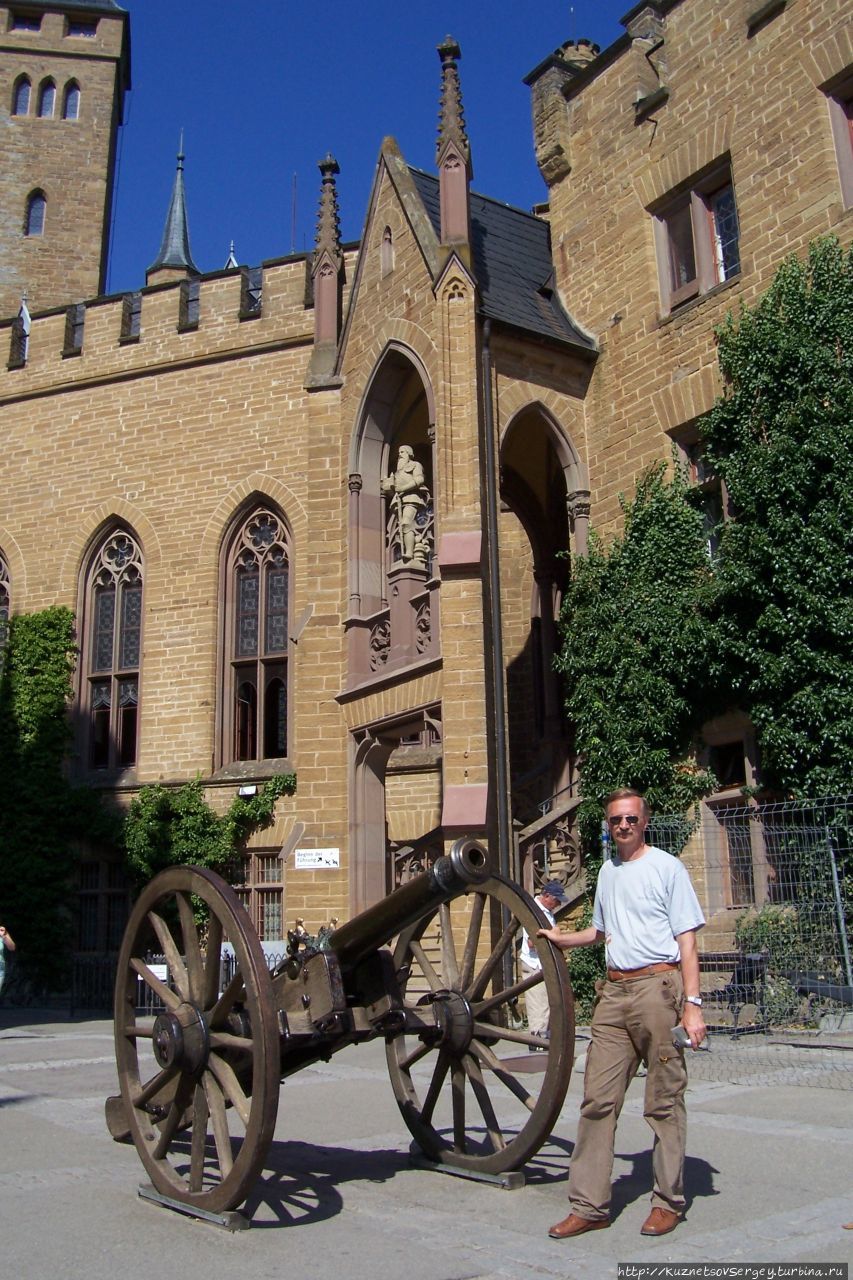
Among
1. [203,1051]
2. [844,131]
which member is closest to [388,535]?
[844,131]

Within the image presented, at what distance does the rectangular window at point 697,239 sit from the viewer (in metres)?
13.8

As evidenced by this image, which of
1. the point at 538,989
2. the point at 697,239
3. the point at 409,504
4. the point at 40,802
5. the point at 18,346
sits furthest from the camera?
the point at 18,346

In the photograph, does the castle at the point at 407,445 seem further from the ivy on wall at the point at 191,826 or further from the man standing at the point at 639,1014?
the man standing at the point at 639,1014

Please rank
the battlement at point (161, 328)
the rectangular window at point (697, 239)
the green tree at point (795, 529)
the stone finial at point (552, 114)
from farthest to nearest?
1. the battlement at point (161, 328)
2. the stone finial at point (552, 114)
3. the rectangular window at point (697, 239)
4. the green tree at point (795, 529)

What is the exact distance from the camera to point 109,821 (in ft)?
60.4

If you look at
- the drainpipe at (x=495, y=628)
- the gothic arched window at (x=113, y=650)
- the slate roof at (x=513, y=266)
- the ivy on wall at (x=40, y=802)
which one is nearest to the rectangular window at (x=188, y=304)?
the gothic arched window at (x=113, y=650)

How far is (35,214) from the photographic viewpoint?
1122 inches

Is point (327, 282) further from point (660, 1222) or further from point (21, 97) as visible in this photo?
point (21, 97)

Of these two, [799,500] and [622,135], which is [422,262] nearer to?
[622,135]

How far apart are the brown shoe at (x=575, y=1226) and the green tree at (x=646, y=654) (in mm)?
8320

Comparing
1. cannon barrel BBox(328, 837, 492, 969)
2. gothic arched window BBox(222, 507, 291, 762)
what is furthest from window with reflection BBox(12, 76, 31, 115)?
cannon barrel BBox(328, 837, 492, 969)

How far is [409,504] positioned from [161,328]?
7937 millimetres

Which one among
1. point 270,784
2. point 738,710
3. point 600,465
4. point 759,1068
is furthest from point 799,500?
point 270,784

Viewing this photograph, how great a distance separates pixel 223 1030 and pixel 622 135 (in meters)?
13.5
